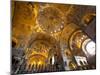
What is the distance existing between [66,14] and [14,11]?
60cm

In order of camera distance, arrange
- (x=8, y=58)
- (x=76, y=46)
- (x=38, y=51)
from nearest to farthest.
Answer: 1. (x=8, y=58)
2. (x=38, y=51)
3. (x=76, y=46)

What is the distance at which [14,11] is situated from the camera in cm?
208

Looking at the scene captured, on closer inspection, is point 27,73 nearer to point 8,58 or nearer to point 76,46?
point 8,58

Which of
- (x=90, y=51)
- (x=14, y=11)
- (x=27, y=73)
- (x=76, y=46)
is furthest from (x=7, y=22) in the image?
(x=90, y=51)

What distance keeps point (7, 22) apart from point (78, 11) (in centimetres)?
85

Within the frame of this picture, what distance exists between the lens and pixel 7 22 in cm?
202

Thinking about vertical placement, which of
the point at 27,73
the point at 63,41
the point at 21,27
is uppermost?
the point at 21,27

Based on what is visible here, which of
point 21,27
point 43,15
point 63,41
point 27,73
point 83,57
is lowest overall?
point 27,73

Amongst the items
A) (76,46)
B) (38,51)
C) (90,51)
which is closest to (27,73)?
(38,51)

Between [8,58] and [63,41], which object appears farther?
[63,41]

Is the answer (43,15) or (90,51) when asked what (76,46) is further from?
(43,15)

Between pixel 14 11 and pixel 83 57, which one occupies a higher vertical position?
pixel 14 11

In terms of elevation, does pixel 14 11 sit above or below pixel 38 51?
above

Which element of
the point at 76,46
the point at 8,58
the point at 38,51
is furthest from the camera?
the point at 76,46
